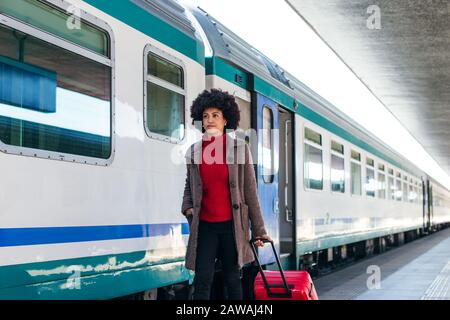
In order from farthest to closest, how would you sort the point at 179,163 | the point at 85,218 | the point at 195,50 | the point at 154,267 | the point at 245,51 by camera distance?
1. the point at 245,51
2. the point at 195,50
3. the point at 179,163
4. the point at 154,267
5. the point at 85,218

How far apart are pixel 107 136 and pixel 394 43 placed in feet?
46.9

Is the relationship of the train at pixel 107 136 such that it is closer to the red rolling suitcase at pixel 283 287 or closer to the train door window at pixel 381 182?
the red rolling suitcase at pixel 283 287

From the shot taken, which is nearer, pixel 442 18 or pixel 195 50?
pixel 195 50

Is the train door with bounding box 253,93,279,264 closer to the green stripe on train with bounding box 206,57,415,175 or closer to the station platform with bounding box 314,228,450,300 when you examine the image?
the green stripe on train with bounding box 206,57,415,175

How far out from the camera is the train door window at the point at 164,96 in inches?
211

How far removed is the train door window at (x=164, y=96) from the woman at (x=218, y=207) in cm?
85

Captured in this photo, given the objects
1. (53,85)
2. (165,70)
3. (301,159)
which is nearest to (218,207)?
(53,85)

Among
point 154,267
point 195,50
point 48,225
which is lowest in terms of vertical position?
point 154,267

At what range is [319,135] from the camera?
11.3m

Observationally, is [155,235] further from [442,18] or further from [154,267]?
[442,18]

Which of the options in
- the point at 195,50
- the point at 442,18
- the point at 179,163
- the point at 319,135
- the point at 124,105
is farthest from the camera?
the point at 442,18

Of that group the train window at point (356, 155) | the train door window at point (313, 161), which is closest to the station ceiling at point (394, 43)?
the train window at point (356, 155)

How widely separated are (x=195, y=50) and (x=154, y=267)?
6.51 ft

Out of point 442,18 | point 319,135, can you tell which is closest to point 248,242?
point 319,135
